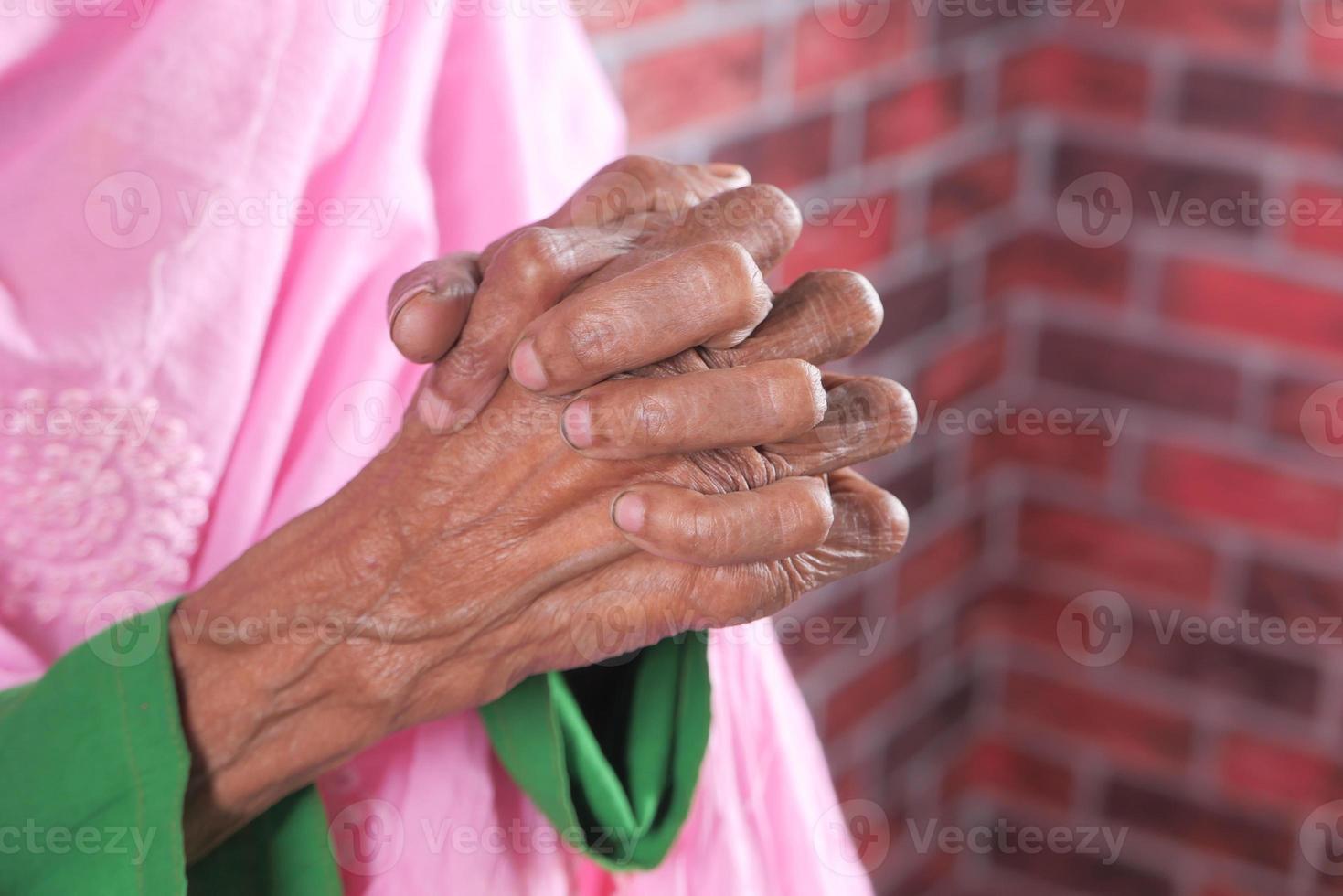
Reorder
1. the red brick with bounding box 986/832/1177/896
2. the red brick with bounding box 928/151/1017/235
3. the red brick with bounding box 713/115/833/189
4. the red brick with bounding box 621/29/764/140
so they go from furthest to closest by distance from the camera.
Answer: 1. the red brick with bounding box 986/832/1177/896
2. the red brick with bounding box 928/151/1017/235
3. the red brick with bounding box 713/115/833/189
4. the red brick with bounding box 621/29/764/140

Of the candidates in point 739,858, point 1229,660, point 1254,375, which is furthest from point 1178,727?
point 739,858

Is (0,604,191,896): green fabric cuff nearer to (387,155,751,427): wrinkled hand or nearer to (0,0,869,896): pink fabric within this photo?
(0,0,869,896): pink fabric

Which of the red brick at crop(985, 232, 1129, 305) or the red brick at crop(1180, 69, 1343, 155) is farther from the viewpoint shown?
the red brick at crop(985, 232, 1129, 305)

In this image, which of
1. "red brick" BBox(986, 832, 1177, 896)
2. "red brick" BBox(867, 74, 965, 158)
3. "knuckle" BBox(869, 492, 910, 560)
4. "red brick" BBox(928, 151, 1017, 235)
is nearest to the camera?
"knuckle" BBox(869, 492, 910, 560)

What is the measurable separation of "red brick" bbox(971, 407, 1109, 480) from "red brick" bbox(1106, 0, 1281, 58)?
1.51ft

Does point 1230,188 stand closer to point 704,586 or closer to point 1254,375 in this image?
point 1254,375

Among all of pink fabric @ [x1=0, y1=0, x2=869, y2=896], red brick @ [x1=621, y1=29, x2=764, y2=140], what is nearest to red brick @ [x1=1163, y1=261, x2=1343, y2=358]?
red brick @ [x1=621, y1=29, x2=764, y2=140]

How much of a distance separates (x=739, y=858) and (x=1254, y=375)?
3.22 feet

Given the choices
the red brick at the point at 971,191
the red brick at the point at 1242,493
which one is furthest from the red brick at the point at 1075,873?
the red brick at the point at 971,191

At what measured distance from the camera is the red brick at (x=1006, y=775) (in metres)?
1.76

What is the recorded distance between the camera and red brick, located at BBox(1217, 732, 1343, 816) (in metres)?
1.55

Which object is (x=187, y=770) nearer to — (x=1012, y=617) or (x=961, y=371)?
(x=961, y=371)

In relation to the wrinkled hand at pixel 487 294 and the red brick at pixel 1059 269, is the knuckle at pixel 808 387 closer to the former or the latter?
the wrinkled hand at pixel 487 294

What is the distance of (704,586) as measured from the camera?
56cm
